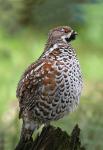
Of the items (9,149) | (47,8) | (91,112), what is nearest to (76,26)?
(47,8)

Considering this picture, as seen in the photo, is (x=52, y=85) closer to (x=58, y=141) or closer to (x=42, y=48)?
(x=58, y=141)

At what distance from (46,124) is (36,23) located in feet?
19.8

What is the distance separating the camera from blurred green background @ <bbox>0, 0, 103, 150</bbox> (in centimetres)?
927

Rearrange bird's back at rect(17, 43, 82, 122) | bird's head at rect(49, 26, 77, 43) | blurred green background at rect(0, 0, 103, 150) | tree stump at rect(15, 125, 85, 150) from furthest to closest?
1. blurred green background at rect(0, 0, 103, 150)
2. bird's head at rect(49, 26, 77, 43)
3. bird's back at rect(17, 43, 82, 122)
4. tree stump at rect(15, 125, 85, 150)

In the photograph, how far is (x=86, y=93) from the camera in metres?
10.4

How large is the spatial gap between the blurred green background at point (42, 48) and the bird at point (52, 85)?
166cm

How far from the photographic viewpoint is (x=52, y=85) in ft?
22.3

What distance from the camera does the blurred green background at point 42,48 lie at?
9.27 metres

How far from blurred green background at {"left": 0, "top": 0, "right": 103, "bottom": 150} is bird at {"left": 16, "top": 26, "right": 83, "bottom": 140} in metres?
1.66

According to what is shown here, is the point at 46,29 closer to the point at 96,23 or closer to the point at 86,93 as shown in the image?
the point at 96,23

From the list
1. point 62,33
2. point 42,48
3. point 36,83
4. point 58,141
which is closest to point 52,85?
point 36,83

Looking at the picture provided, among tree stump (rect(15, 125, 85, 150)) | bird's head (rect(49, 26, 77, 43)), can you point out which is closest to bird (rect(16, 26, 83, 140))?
bird's head (rect(49, 26, 77, 43))

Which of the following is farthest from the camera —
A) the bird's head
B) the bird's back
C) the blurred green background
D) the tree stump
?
the blurred green background

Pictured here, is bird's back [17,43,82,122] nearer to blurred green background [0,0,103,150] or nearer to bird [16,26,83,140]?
bird [16,26,83,140]
